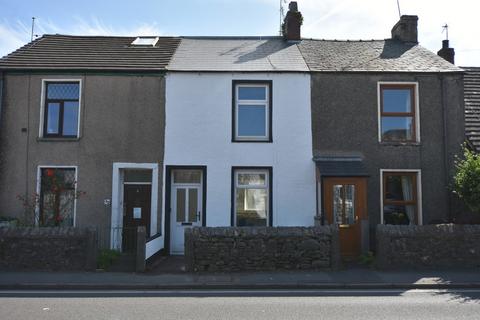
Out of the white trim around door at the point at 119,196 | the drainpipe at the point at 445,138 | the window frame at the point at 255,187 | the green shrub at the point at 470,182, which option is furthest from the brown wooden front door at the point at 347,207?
the white trim around door at the point at 119,196

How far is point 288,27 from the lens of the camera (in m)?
17.6

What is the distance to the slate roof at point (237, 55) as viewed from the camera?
576 inches

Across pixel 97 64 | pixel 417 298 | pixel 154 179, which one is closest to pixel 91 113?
pixel 97 64

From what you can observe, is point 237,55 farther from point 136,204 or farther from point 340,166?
point 136,204

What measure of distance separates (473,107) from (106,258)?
13409 mm

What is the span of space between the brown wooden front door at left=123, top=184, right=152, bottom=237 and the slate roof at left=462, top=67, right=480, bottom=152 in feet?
35.2

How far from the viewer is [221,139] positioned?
46.3 feet

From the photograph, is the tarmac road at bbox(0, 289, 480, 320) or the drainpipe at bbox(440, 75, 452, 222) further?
the drainpipe at bbox(440, 75, 452, 222)

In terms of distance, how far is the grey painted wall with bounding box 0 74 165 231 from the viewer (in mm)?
13867

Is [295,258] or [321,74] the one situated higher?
[321,74]

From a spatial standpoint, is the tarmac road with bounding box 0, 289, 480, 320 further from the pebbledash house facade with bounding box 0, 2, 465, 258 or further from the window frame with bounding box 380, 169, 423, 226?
the window frame with bounding box 380, 169, 423, 226

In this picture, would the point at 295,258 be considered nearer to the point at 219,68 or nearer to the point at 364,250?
the point at 364,250

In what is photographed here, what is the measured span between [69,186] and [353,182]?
29.1 feet

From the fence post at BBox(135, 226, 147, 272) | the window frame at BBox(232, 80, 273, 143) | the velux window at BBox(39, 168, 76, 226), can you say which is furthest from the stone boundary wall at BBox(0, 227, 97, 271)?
the window frame at BBox(232, 80, 273, 143)
